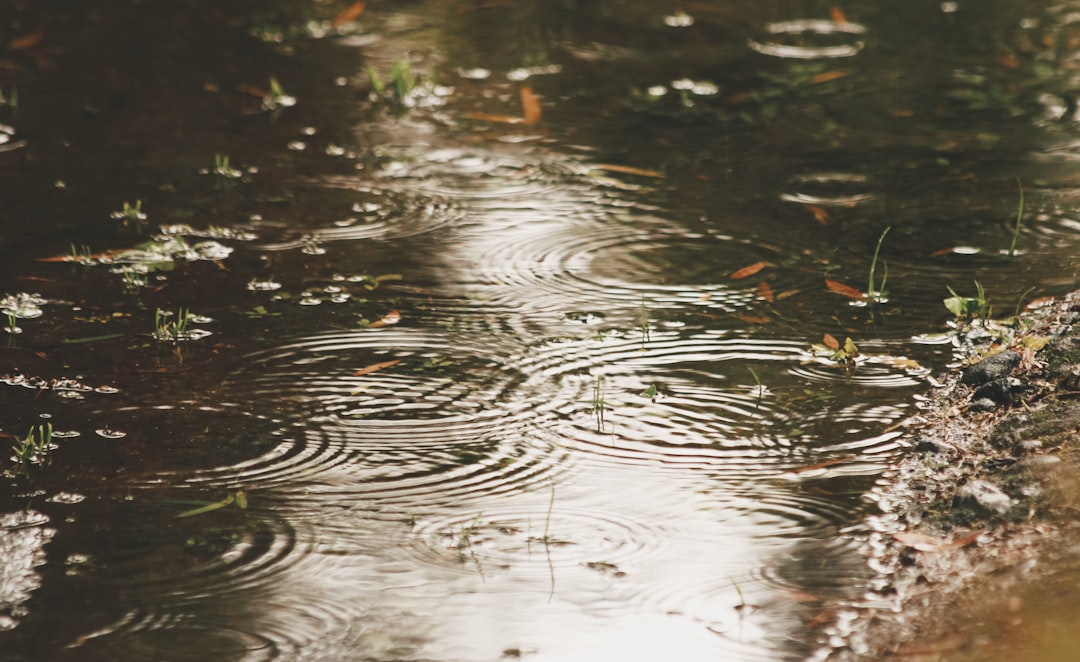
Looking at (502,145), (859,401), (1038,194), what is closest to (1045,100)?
(1038,194)

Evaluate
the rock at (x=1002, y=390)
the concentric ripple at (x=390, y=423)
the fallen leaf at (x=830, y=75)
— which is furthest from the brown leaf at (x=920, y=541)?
the fallen leaf at (x=830, y=75)

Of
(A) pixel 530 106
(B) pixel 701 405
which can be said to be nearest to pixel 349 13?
(A) pixel 530 106

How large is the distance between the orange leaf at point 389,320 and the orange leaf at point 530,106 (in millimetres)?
1779

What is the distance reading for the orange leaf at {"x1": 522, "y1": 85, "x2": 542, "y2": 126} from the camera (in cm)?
509

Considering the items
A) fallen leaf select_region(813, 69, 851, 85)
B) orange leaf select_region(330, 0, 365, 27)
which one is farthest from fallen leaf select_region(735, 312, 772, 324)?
orange leaf select_region(330, 0, 365, 27)

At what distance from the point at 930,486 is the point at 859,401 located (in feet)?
1.37

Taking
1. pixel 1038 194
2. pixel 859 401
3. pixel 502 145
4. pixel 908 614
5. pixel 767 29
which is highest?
pixel 767 29

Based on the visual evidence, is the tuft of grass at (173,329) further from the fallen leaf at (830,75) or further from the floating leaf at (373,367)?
the fallen leaf at (830,75)

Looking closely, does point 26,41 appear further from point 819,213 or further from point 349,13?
point 819,213

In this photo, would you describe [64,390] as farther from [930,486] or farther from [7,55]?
[7,55]

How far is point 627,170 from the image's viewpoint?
455 cm

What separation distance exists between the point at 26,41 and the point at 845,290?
173 inches

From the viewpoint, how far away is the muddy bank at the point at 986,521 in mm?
2109

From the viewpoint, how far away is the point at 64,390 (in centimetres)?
307
